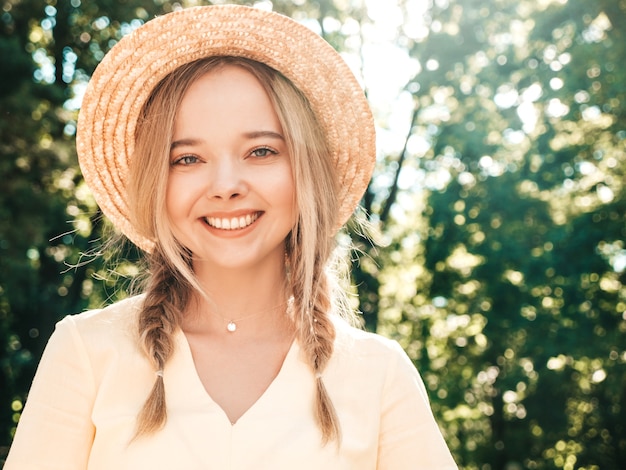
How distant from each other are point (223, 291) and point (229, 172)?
450mm

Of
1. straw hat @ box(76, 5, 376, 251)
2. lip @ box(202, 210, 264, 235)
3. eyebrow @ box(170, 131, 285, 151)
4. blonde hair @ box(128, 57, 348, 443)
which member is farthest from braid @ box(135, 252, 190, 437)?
eyebrow @ box(170, 131, 285, 151)

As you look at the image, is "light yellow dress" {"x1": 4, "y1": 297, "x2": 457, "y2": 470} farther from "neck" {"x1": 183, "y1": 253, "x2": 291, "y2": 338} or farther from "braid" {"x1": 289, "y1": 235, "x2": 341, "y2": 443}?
"neck" {"x1": 183, "y1": 253, "x2": 291, "y2": 338}

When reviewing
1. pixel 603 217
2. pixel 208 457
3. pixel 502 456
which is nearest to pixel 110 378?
pixel 208 457

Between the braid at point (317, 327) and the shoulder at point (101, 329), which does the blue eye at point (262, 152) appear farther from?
the shoulder at point (101, 329)

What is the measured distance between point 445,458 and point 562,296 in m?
10.7

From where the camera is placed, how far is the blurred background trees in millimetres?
11594

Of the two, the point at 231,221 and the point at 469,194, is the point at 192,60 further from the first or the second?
the point at 469,194

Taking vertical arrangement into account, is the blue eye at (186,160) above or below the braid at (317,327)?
above

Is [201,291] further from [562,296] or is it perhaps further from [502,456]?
[502,456]

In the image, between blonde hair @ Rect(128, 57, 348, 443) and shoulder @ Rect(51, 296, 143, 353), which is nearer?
shoulder @ Rect(51, 296, 143, 353)

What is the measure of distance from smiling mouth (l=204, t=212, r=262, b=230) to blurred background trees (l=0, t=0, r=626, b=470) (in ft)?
26.8

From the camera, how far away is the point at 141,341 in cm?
215

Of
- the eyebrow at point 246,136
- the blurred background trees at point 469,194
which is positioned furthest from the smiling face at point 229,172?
the blurred background trees at point 469,194

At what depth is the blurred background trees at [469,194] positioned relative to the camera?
11594 mm
